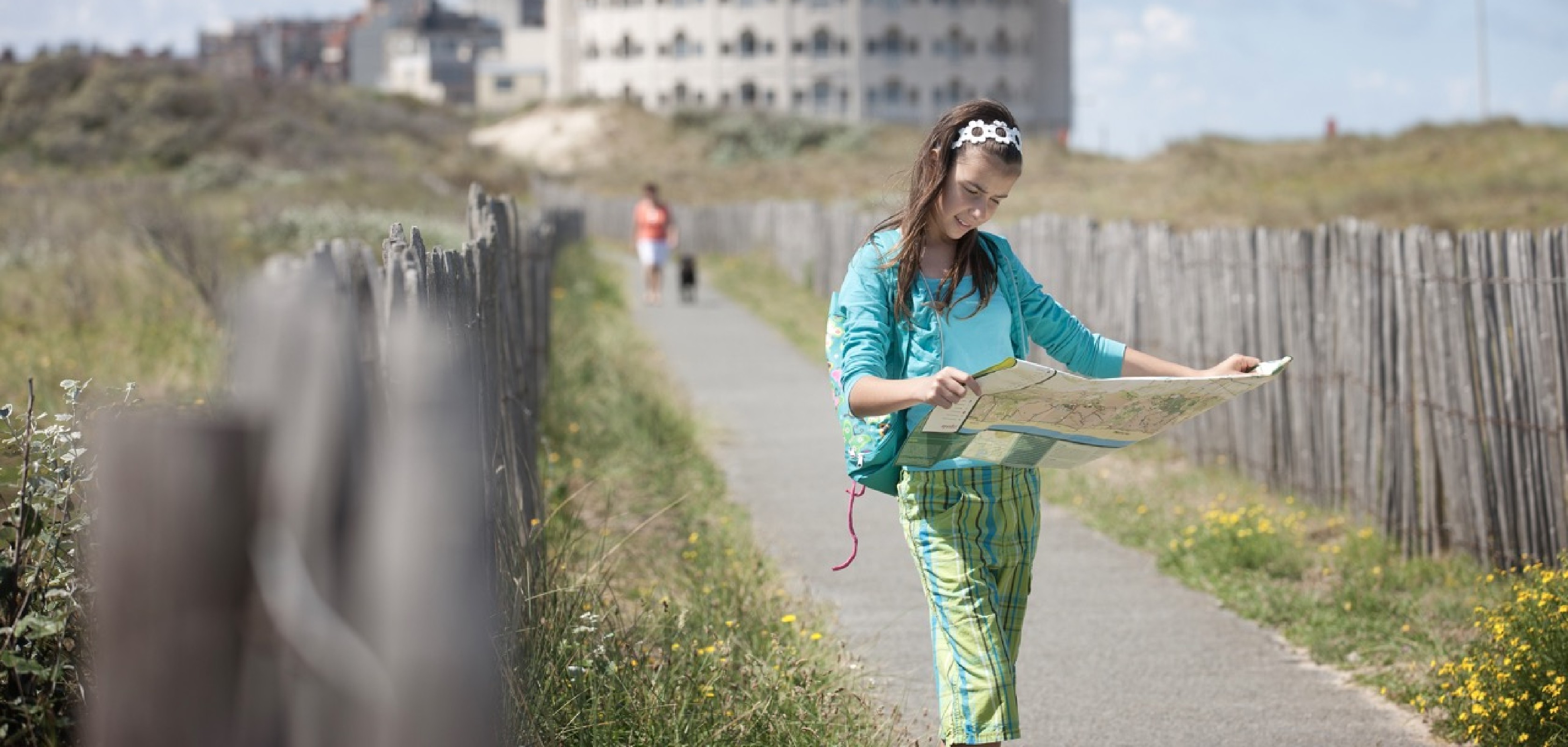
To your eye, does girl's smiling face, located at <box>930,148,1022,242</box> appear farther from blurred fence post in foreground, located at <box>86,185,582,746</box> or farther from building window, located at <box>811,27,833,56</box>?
building window, located at <box>811,27,833,56</box>

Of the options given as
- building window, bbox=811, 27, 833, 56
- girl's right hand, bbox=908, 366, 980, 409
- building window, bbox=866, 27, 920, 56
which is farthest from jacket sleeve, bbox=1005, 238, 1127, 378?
building window, bbox=866, 27, 920, 56

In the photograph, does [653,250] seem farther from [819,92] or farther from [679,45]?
[679,45]

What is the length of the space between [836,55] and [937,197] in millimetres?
100042

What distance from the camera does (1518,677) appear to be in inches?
188

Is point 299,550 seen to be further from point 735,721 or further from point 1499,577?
point 1499,577

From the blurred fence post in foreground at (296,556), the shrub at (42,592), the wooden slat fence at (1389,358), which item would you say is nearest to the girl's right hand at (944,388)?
the blurred fence post in foreground at (296,556)

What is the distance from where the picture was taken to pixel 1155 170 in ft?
161

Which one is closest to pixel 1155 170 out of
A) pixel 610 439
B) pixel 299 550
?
pixel 610 439

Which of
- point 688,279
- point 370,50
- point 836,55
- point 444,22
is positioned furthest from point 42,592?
point 370,50

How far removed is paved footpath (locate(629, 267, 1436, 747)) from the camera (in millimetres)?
5234

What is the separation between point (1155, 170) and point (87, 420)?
4688cm

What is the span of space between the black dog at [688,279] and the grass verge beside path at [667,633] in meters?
13.9

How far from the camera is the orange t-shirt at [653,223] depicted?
Result: 22.6m

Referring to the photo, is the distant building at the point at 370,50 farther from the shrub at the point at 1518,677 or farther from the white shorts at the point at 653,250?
the shrub at the point at 1518,677
